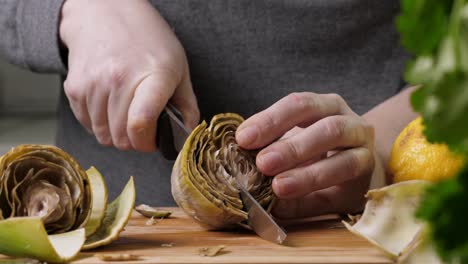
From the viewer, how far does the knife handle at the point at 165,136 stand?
1146mm

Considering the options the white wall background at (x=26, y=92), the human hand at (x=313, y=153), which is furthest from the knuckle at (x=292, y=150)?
the white wall background at (x=26, y=92)

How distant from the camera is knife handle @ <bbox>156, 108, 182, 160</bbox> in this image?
45.1 inches

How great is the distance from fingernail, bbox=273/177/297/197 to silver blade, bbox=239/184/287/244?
46 millimetres

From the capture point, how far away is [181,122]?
115 cm

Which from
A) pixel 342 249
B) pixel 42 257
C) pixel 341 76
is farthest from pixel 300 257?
pixel 341 76

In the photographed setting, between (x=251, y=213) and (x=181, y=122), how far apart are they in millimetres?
224

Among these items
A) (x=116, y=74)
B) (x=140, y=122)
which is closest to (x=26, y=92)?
(x=116, y=74)

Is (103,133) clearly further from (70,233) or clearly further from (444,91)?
(444,91)

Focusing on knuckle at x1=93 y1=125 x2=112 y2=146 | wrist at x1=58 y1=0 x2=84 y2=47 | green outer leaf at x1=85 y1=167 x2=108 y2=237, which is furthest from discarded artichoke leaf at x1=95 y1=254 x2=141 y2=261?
wrist at x1=58 y1=0 x2=84 y2=47

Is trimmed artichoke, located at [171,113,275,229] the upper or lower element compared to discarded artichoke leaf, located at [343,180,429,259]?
lower

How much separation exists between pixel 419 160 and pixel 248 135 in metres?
0.25

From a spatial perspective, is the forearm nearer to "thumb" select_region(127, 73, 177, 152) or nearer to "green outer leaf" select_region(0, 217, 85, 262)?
"thumb" select_region(127, 73, 177, 152)

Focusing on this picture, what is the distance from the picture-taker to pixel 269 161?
3.33 ft

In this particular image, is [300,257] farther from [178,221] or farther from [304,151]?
[178,221]
